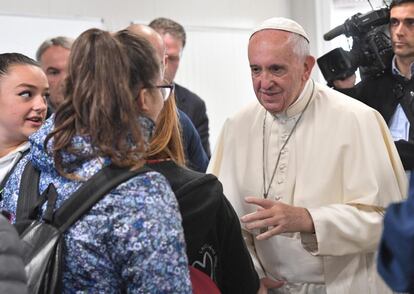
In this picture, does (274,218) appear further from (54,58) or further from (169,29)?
(169,29)

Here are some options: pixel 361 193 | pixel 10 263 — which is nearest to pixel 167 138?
pixel 10 263

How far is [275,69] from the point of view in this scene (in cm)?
205

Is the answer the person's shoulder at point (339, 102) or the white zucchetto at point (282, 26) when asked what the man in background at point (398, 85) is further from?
the white zucchetto at point (282, 26)

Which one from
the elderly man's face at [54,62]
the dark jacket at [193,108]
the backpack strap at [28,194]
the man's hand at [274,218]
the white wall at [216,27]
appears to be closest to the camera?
the backpack strap at [28,194]


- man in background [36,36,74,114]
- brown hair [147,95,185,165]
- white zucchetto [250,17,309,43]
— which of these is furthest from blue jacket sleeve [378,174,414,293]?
man in background [36,36,74,114]

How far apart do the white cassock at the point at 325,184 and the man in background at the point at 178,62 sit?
3.87ft

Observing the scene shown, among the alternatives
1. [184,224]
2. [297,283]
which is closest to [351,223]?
[297,283]

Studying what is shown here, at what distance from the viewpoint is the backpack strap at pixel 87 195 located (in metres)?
1.20

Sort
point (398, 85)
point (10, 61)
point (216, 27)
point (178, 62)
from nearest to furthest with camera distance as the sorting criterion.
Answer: point (10, 61)
point (398, 85)
point (178, 62)
point (216, 27)

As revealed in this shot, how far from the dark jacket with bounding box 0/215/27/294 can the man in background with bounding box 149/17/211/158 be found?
2.17 metres

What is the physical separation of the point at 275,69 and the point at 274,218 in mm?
563

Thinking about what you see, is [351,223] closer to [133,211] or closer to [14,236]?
[133,211]

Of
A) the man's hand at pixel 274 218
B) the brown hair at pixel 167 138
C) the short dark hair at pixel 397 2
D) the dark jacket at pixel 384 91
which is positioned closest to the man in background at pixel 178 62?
the dark jacket at pixel 384 91

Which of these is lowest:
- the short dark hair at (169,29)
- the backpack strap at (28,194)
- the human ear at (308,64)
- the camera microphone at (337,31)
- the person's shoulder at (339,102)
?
the person's shoulder at (339,102)
